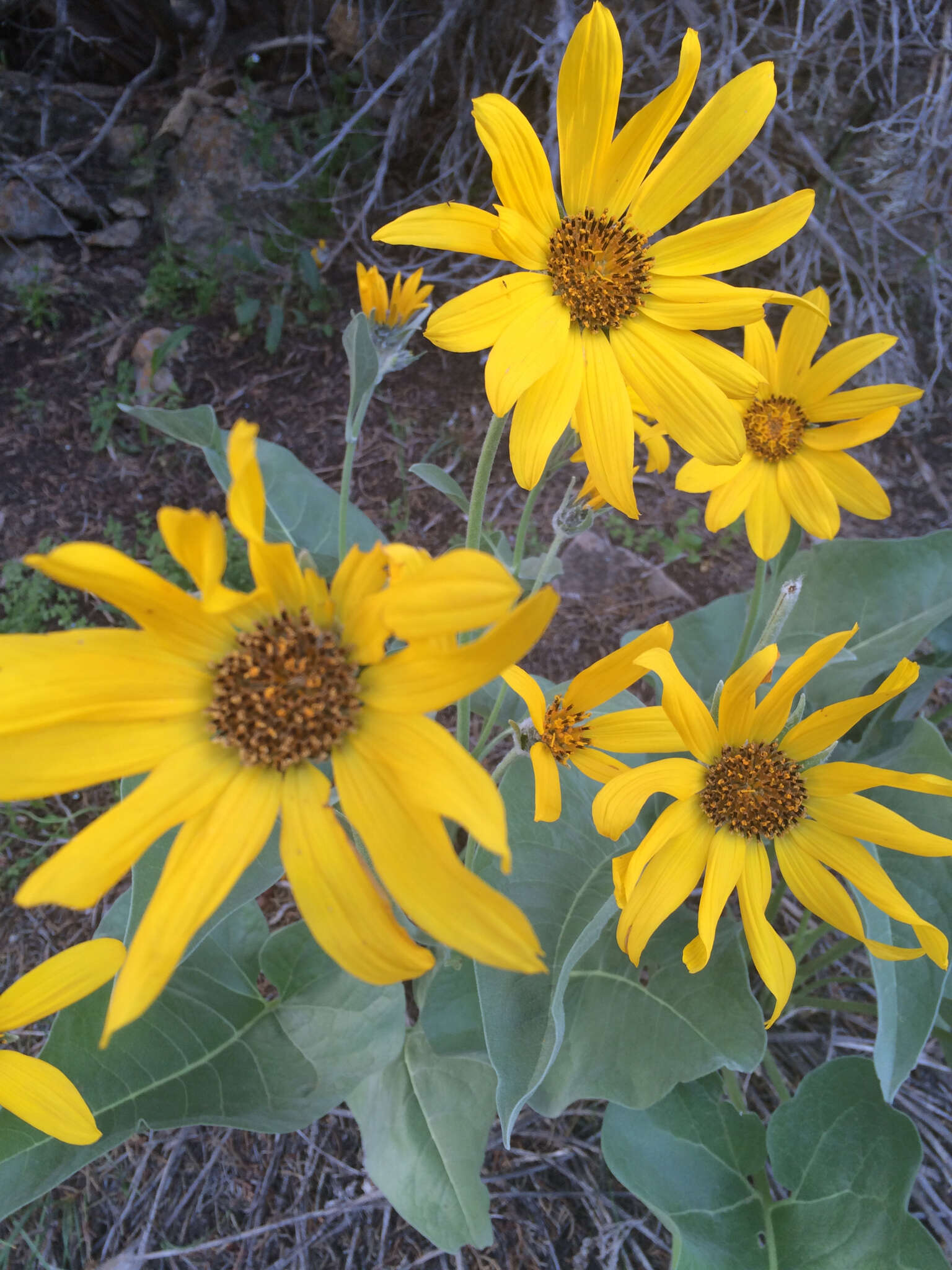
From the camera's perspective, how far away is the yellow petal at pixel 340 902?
1.02 metres

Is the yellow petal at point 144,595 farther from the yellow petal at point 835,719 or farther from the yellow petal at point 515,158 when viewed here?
the yellow petal at point 835,719

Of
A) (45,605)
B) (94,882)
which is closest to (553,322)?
(94,882)

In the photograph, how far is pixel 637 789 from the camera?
141 cm

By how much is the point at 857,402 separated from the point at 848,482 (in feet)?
0.59

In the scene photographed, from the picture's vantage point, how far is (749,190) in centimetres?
359

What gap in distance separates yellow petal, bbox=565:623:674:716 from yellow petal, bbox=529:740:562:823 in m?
0.14

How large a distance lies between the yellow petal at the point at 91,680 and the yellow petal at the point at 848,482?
4.93 feet

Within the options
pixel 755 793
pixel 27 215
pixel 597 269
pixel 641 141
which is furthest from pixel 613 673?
pixel 27 215

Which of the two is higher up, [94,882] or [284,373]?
[94,882]

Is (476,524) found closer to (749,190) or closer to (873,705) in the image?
(873,705)

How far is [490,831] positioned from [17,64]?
4.87 m

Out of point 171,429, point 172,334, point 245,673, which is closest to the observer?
point 245,673

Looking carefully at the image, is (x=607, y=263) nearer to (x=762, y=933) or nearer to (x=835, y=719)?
(x=835, y=719)

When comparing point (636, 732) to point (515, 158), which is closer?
point (515, 158)
